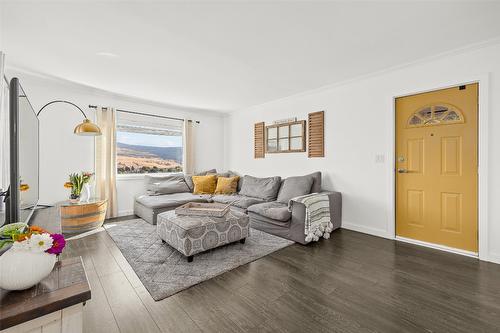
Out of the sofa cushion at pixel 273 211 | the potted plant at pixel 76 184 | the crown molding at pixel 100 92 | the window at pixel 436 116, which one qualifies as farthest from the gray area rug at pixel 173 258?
the crown molding at pixel 100 92

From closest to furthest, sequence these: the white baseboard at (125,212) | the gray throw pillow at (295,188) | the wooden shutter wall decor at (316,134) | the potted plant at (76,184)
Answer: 1. the potted plant at (76,184)
2. the gray throw pillow at (295,188)
3. the wooden shutter wall decor at (316,134)
4. the white baseboard at (125,212)

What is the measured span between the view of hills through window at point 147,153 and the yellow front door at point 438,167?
4478mm

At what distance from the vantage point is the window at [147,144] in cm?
465

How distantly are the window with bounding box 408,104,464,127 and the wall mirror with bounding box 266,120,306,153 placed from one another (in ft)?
5.63

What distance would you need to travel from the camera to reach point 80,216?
341 centimetres

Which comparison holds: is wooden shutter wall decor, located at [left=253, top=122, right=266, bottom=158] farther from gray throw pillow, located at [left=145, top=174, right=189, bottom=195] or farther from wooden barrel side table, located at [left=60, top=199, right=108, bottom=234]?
wooden barrel side table, located at [left=60, top=199, right=108, bottom=234]

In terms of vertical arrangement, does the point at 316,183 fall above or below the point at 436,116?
below

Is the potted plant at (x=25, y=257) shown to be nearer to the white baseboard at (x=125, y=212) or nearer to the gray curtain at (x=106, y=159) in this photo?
the gray curtain at (x=106, y=159)

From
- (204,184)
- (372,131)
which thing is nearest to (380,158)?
(372,131)

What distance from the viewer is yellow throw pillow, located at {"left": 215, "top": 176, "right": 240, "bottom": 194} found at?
15.7ft

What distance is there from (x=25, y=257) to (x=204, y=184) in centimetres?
390

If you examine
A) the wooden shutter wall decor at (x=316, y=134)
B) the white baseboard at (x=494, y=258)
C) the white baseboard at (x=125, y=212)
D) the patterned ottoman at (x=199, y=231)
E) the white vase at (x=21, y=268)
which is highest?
the wooden shutter wall decor at (x=316, y=134)

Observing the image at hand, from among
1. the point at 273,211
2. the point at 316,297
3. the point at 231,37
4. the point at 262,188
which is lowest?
the point at 316,297

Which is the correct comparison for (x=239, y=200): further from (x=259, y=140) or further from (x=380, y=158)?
(x=380, y=158)
